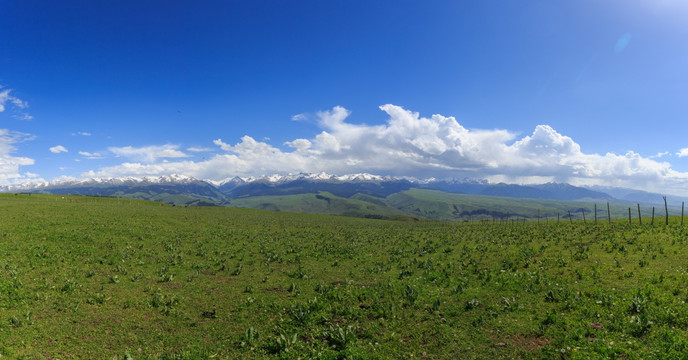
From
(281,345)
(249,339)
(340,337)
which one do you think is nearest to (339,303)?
(340,337)

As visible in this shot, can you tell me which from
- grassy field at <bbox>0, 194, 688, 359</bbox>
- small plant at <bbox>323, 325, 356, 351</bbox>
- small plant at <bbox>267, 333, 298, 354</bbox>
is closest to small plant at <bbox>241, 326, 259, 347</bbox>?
grassy field at <bbox>0, 194, 688, 359</bbox>

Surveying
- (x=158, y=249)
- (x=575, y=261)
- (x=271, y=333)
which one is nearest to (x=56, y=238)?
(x=158, y=249)

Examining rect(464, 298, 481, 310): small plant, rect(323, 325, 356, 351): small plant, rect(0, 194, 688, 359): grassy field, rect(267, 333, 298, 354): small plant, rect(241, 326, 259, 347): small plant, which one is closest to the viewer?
rect(0, 194, 688, 359): grassy field

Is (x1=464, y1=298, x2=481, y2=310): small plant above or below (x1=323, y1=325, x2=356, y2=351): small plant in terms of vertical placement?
above

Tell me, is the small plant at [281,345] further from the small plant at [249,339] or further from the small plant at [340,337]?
the small plant at [340,337]

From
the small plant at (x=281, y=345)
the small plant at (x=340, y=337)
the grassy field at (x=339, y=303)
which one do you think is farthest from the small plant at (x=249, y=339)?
the small plant at (x=340, y=337)

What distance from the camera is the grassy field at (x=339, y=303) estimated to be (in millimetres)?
12172

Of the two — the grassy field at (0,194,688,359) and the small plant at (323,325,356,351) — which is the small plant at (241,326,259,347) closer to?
the grassy field at (0,194,688,359)

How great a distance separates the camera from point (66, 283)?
59.0 feet

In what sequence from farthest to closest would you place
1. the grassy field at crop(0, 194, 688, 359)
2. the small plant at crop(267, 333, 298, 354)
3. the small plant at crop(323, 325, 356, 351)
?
the small plant at crop(323, 325, 356, 351) → the small plant at crop(267, 333, 298, 354) → the grassy field at crop(0, 194, 688, 359)

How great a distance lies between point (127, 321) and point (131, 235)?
82.8 feet

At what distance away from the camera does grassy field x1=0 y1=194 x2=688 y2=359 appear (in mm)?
12172

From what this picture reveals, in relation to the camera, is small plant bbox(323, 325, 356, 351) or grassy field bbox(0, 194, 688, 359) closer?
grassy field bbox(0, 194, 688, 359)

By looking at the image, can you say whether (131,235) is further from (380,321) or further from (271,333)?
(380,321)
